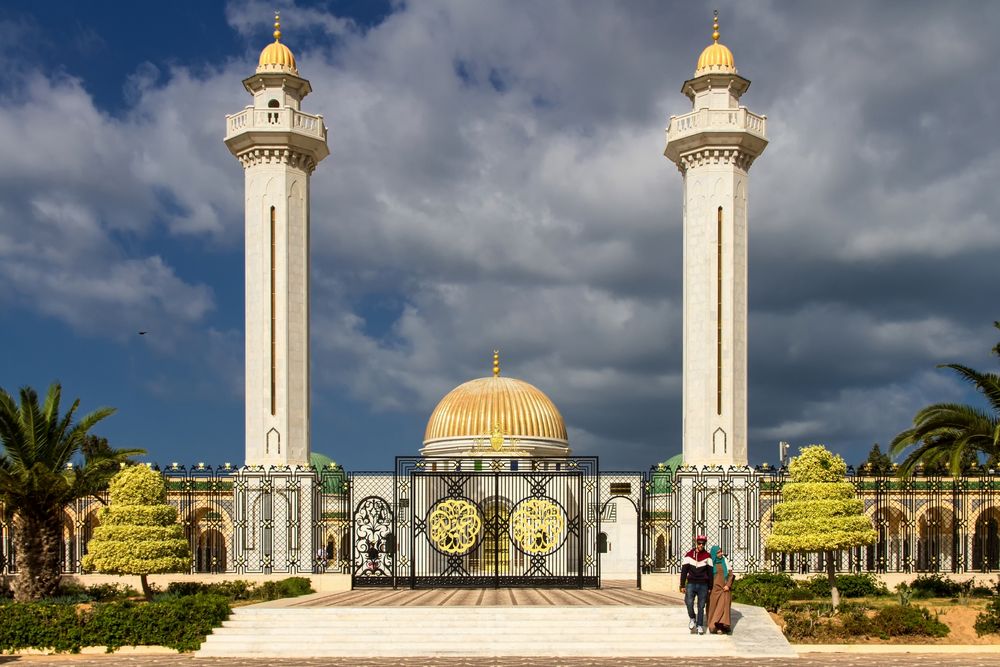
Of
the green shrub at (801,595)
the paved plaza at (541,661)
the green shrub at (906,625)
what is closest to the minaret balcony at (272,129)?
the paved plaza at (541,661)

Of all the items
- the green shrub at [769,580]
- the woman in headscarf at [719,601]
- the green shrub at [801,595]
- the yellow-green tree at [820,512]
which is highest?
the yellow-green tree at [820,512]

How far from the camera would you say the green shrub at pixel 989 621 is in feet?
60.5

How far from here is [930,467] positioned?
24.4m

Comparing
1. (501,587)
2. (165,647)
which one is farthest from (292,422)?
(165,647)

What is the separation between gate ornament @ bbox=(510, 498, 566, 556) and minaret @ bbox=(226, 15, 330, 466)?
26.5 ft

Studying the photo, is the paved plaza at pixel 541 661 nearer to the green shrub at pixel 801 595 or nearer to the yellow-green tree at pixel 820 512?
the yellow-green tree at pixel 820 512

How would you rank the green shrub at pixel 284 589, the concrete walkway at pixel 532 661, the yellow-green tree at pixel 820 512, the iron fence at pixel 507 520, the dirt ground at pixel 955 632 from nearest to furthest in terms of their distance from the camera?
the concrete walkway at pixel 532 661
the dirt ground at pixel 955 632
the yellow-green tree at pixel 820 512
the green shrub at pixel 284 589
the iron fence at pixel 507 520

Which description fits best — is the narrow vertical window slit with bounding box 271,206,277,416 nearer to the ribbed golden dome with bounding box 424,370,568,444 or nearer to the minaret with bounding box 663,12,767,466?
the minaret with bounding box 663,12,767,466

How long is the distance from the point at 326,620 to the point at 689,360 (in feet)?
52.2

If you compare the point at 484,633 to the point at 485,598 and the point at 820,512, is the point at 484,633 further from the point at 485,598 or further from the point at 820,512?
the point at 820,512

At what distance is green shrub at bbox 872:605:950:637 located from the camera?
18234mm

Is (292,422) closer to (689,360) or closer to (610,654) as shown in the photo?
(689,360)

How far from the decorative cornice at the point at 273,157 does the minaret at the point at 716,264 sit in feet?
34.0

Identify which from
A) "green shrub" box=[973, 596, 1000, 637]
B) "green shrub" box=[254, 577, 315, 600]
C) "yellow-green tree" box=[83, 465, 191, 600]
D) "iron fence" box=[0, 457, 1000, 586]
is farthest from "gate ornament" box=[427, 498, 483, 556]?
"green shrub" box=[973, 596, 1000, 637]
